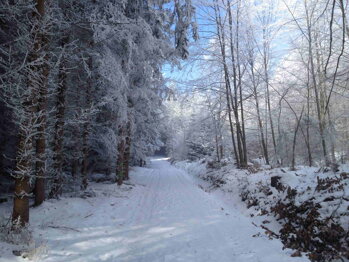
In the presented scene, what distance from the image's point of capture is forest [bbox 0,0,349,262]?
181 inches

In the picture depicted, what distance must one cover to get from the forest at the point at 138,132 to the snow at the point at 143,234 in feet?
0.12

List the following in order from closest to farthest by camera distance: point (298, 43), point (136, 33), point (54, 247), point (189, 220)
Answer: point (54, 247), point (189, 220), point (136, 33), point (298, 43)

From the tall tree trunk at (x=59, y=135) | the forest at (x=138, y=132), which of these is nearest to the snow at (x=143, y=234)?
the forest at (x=138, y=132)

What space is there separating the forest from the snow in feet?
0.12

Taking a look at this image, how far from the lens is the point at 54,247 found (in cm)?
445

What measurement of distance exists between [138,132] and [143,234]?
10.9 meters

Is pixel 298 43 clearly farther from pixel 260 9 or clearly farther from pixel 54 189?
pixel 54 189

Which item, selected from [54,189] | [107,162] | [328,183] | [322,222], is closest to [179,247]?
[322,222]

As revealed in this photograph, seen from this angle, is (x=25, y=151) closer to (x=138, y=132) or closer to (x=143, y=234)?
(x=143, y=234)

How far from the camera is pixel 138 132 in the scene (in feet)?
52.3

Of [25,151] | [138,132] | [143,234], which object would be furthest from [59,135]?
[138,132]

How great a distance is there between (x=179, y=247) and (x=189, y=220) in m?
1.87

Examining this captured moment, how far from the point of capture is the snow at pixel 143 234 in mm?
4191

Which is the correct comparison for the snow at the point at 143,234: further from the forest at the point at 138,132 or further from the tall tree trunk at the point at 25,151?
the tall tree trunk at the point at 25,151
